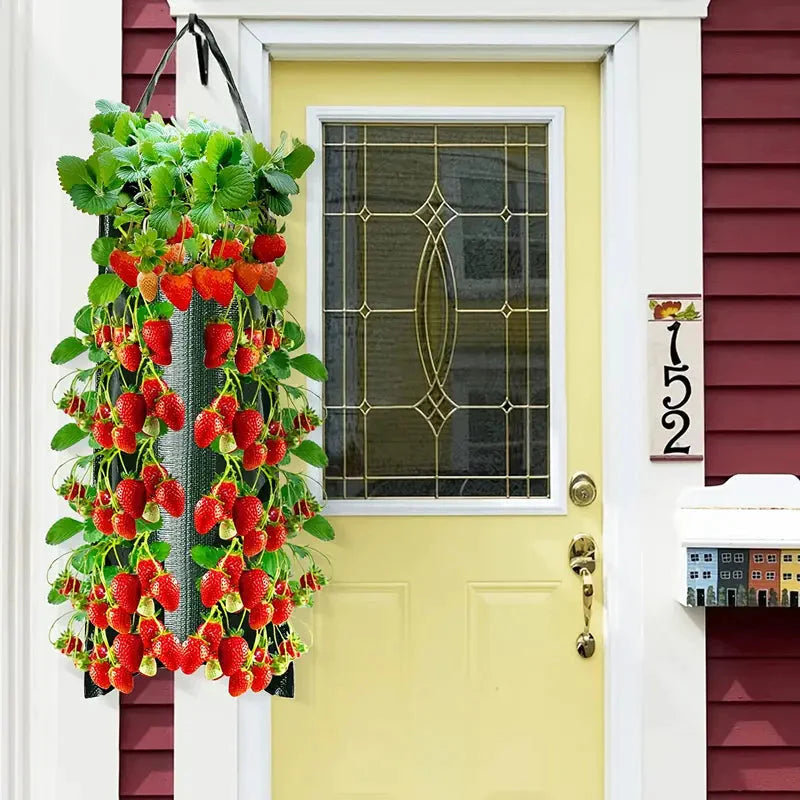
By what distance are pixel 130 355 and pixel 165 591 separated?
0.42 m

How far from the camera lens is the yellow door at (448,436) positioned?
2035 mm

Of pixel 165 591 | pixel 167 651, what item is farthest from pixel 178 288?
pixel 167 651

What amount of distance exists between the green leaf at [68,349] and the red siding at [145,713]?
58 centimetres

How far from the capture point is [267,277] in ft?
5.32

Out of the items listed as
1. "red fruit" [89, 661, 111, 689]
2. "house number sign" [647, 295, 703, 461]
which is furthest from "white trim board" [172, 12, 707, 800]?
"red fruit" [89, 661, 111, 689]

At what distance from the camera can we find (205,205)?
152 cm

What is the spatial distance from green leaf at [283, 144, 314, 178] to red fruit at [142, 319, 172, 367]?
367 millimetres

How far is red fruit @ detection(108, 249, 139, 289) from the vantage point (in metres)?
1.57

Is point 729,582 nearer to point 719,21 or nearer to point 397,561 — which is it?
point 397,561

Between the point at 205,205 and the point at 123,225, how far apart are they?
333mm

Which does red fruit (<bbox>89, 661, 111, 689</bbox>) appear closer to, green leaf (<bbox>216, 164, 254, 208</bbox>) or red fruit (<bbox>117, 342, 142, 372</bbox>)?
red fruit (<bbox>117, 342, 142, 372</bbox>)

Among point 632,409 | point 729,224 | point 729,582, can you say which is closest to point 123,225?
point 632,409

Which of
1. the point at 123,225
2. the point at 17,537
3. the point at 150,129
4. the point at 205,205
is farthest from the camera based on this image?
the point at 17,537

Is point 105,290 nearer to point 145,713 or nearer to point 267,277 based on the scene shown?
point 267,277
